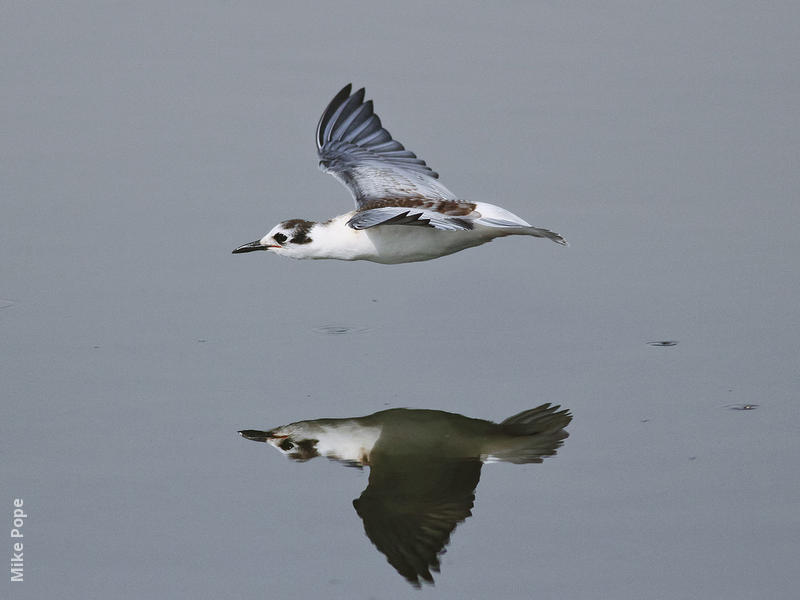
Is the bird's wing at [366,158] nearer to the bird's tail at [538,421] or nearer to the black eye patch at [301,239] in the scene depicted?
the black eye patch at [301,239]

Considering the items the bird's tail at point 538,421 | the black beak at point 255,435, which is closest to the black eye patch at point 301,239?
the black beak at point 255,435

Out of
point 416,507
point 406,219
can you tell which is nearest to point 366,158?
point 406,219

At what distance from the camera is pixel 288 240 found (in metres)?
8.46

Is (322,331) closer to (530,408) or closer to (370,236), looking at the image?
(370,236)

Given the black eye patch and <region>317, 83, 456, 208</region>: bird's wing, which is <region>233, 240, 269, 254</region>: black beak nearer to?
the black eye patch

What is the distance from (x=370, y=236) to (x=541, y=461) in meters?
2.49

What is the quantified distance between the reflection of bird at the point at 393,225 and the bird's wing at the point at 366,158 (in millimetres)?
11

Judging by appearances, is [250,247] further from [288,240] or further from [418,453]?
[418,453]

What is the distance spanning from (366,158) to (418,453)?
151 inches

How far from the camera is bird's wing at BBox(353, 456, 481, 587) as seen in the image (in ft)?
18.5

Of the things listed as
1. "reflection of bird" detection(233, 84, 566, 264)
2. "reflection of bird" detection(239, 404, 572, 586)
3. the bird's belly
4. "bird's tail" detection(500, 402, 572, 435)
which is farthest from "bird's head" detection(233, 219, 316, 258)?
"bird's tail" detection(500, 402, 572, 435)

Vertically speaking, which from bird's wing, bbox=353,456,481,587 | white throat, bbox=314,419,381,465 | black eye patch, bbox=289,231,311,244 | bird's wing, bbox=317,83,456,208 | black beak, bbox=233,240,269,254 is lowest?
bird's wing, bbox=353,456,481,587

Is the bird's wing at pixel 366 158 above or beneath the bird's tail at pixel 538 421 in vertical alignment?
above

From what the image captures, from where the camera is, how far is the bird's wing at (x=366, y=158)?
29.8 ft
